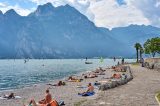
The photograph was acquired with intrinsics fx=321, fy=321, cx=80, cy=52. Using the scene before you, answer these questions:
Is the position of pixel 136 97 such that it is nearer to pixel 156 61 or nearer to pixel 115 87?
pixel 115 87

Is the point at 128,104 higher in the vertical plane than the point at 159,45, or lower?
lower

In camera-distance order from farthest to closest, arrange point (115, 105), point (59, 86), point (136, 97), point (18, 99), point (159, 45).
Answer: point (159, 45), point (59, 86), point (18, 99), point (136, 97), point (115, 105)

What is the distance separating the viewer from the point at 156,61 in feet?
356

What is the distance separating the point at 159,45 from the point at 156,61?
107 ft

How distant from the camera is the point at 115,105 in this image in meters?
31.3

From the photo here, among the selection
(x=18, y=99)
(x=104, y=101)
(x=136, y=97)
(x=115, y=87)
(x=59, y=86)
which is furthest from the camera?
(x=59, y=86)

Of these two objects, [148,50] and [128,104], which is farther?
[148,50]

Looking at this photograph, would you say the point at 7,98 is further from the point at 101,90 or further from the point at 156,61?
the point at 156,61

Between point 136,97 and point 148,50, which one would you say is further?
point 148,50

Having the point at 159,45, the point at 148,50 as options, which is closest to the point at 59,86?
the point at 159,45

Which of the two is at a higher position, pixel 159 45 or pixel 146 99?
pixel 159 45

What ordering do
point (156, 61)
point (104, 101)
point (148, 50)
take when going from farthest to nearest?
point (148, 50)
point (156, 61)
point (104, 101)

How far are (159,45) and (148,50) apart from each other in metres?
17.9

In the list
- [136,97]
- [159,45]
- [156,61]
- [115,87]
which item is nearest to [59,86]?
[115,87]
